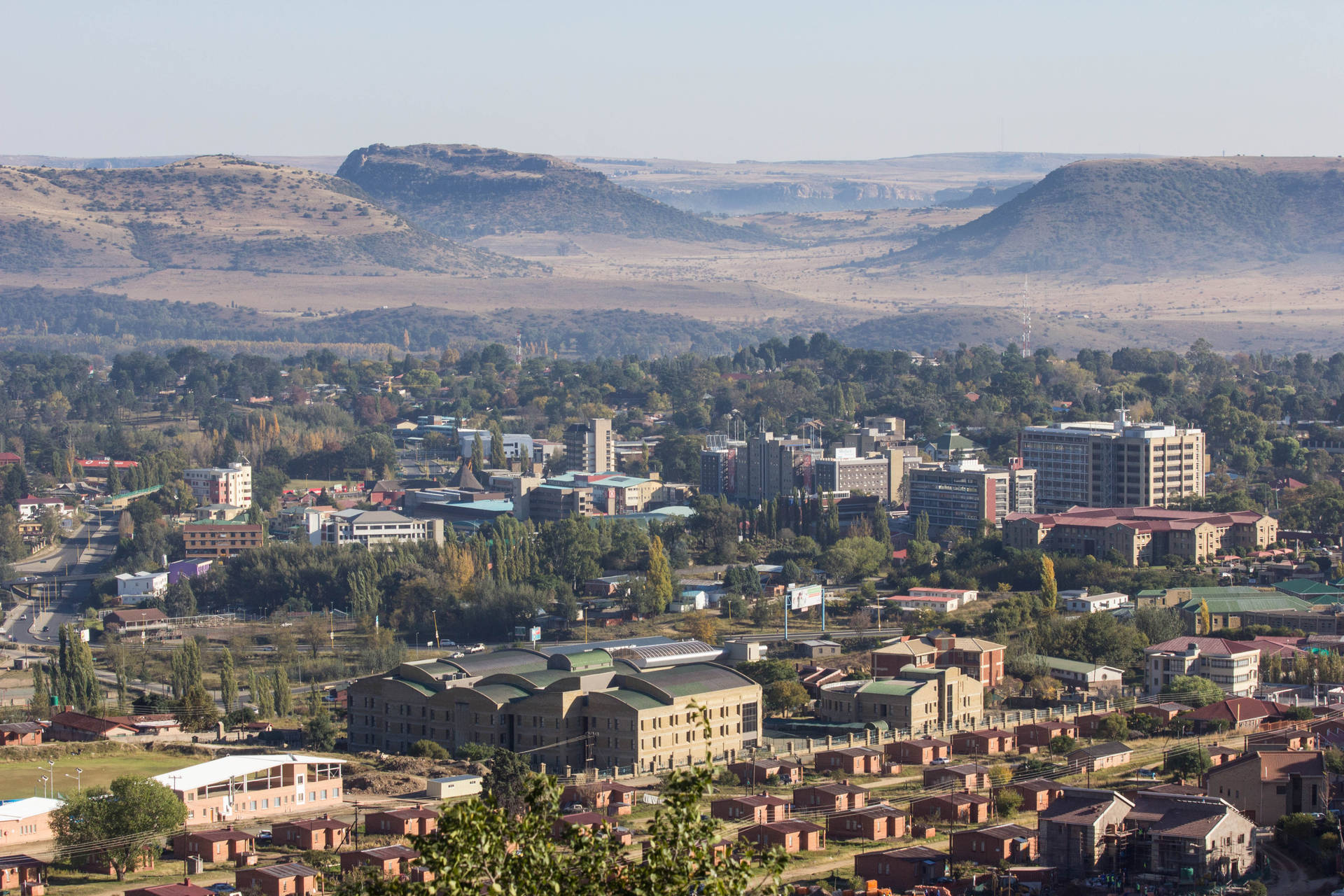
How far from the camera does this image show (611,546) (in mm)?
63750

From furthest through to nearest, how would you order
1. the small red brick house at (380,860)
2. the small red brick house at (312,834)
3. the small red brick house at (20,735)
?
the small red brick house at (20,735) < the small red brick house at (312,834) < the small red brick house at (380,860)

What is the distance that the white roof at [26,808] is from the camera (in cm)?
3105

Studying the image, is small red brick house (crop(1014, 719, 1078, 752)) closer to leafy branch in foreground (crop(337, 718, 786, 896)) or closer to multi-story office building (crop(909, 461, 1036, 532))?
leafy branch in foreground (crop(337, 718, 786, 896))

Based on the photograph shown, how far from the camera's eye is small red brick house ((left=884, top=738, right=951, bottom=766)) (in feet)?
123

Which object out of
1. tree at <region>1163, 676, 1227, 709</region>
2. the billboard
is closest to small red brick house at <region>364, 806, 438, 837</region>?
tree at <region>1163, 676, 1227, 709</region>

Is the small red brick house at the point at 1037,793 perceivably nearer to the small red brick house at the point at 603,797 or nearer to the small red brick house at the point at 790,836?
the small red brick house at the point at 790,836

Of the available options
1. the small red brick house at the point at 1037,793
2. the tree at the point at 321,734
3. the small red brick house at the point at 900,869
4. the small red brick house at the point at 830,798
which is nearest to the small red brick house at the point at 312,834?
the small red brick house at the point at 830,798

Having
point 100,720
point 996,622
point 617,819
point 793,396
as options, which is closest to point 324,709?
point 100,720

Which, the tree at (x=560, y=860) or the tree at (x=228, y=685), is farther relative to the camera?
the tree at (x=228, y=685)

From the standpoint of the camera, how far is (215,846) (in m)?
30.2

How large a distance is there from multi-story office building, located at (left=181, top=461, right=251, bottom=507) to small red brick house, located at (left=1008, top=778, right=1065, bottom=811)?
51371 millimetres

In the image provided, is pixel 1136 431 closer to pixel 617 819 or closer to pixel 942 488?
pixel 942 488

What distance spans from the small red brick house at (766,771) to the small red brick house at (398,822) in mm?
5951

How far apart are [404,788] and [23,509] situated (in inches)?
1863
